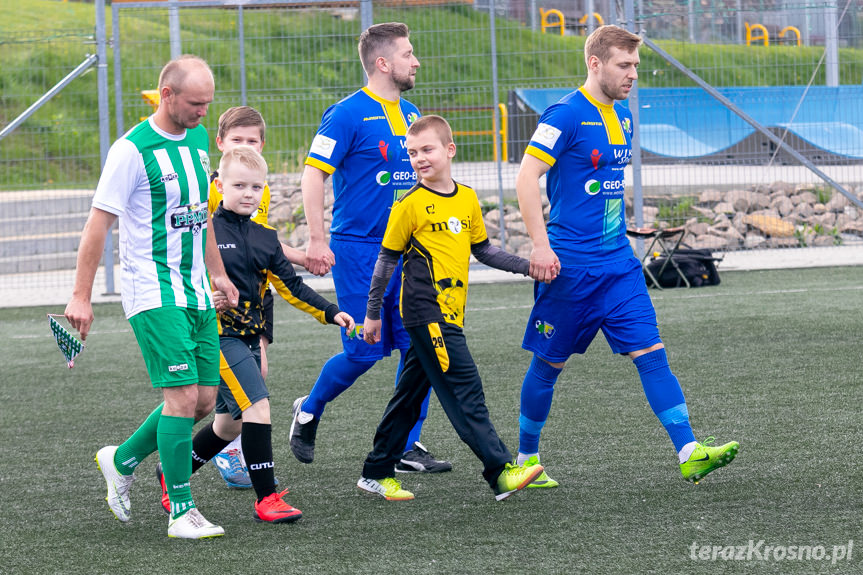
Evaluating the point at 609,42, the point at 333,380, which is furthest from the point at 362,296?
the point at 609,42

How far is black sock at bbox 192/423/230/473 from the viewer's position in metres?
4.66

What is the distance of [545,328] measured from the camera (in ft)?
15.5

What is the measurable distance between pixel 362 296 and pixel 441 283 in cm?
80

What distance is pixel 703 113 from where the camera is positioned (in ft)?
44.4

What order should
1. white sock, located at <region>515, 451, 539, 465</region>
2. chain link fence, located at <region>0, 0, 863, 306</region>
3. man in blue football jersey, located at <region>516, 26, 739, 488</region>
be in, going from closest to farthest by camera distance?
man in blue football jersey, located at <region>516, 26, 739, 488</region> → white sock, located at <region>515, 451, 539, 465</region> → chain link fence, located at <region>0, 0, 863, 306</region>


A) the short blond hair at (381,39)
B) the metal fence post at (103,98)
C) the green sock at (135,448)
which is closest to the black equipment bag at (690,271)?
the metal fence post at (103,98)

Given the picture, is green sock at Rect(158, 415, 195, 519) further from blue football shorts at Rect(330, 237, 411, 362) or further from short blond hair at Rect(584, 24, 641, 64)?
short blond hair at Rect(584, 24, 641, 64)

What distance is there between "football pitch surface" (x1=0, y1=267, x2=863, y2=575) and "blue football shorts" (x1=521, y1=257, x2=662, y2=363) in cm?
56

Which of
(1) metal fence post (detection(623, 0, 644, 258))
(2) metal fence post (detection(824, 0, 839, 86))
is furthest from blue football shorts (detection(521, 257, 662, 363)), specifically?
(2) metal fence post (detection(824, 0, 839, 86))

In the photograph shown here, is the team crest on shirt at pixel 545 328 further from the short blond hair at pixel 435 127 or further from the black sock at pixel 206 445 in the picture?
the black sock at pixel 206 445

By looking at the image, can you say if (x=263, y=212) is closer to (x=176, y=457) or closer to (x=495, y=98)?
(x=176, y=457)

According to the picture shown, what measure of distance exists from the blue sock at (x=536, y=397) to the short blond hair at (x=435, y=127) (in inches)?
39.1

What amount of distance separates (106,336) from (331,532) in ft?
19.2
